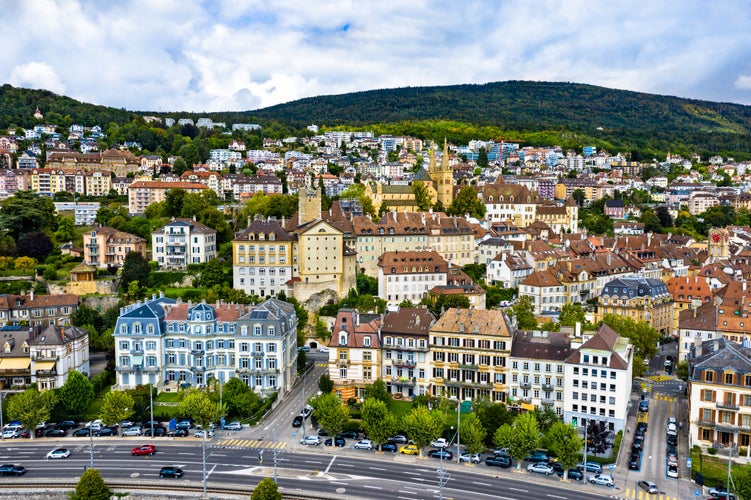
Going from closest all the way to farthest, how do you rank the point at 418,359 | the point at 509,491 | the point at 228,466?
the point at 509,491 → the point at 228,466 → the point at 418,359

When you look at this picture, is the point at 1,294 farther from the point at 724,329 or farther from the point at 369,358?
the point at 724,329

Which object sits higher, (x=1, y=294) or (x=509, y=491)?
(x=1, y=294)

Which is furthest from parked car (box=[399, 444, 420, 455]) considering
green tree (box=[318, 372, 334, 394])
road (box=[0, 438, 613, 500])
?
green tree (box=[318, 372, 334, 394])

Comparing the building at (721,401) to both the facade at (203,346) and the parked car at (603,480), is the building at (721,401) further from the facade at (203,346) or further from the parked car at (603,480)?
the facade at (203,346)

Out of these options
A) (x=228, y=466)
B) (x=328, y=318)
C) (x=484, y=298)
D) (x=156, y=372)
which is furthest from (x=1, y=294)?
(x=484, y=298)

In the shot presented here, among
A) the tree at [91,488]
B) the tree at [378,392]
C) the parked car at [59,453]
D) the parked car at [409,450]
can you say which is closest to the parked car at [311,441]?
the tree at [378,392]

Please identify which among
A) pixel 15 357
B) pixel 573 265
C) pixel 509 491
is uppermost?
pixel 573 265

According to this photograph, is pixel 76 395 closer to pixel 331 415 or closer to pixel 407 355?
pixel 331 415
